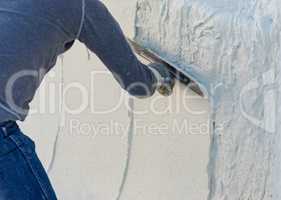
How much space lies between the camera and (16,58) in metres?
1.40

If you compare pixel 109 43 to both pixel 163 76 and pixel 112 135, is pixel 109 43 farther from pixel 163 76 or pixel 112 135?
pixel 112 135

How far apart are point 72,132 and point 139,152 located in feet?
1.23

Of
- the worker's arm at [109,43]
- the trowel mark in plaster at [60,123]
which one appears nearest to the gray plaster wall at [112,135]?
the trowel mark in plaster at [60,123]

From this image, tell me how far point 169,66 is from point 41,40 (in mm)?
617

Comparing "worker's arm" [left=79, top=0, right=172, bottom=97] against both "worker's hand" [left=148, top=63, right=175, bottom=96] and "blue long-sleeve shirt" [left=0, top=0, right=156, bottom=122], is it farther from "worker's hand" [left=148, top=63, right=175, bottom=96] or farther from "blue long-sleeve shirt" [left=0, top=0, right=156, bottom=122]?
"worker's hand" [left=148, top=63, right=175, bottom=96]

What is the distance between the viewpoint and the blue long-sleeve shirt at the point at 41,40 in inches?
53.7

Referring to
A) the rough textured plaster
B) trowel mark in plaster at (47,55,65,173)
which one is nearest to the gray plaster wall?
trowel mark in plaster at (47,55,65,173)

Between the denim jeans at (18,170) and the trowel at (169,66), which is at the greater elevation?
the trowel at (169,66)

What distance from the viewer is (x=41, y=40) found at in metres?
1.41

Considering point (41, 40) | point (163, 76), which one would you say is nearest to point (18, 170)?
point (41, 40)

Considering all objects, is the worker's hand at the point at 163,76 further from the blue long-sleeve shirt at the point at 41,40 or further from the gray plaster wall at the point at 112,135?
the blue long-sleeve shirt at the point at 41,40

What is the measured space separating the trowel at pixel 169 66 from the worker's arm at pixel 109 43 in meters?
0.21

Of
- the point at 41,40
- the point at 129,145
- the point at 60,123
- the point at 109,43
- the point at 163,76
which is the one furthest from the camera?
the point at 60,123

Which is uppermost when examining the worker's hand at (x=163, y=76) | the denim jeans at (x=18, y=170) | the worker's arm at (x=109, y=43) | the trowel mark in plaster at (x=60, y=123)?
the worker's arm at (x=109, y=43)
